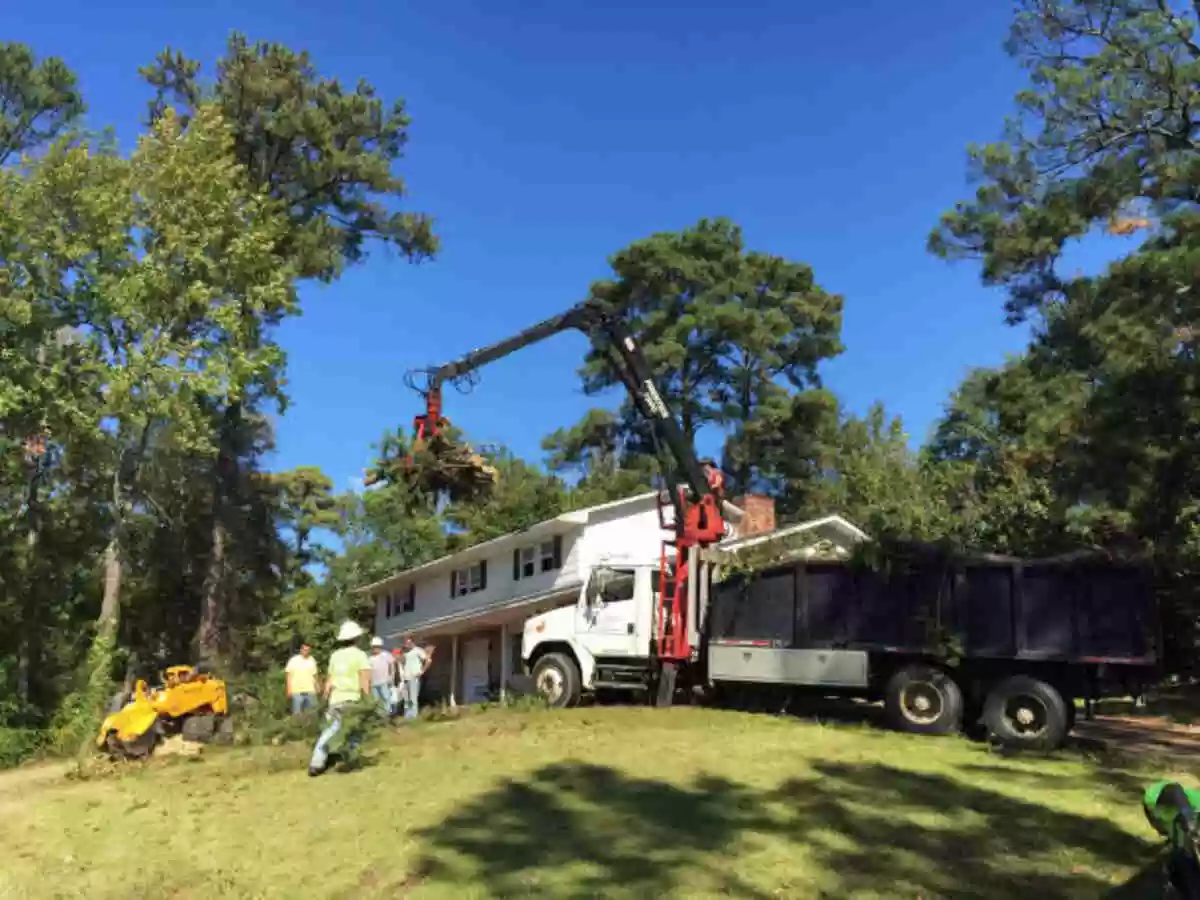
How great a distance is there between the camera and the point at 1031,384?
87.1 feet

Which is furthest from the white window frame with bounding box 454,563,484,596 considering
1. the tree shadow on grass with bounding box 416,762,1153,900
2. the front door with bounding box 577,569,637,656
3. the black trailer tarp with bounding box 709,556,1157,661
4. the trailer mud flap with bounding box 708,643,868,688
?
the tree shadow on grass with bounding box 416,762,1153,900

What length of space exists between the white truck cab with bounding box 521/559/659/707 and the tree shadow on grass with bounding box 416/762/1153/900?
6967 millimetres

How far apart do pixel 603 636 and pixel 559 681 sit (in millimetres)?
1133

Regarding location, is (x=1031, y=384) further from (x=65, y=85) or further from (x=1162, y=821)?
(x=65, y=85)

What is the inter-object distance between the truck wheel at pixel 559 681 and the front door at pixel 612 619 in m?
0.50

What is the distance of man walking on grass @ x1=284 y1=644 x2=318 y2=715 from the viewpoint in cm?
1630

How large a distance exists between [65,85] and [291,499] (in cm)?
2306

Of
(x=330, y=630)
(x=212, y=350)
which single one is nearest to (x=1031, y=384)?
(x=212, y=350)

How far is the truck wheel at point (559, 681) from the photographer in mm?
17953

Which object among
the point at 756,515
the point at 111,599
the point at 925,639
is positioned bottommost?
the point at 925,639

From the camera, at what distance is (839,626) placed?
1529cm

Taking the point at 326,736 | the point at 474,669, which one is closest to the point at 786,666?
the point at 326,736

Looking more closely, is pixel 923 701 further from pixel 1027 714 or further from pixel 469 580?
pixel 469 580

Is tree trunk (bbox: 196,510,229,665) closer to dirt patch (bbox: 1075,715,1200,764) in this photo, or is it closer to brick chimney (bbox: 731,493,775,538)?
brick chimney (bbox: 731,493,775,538)
